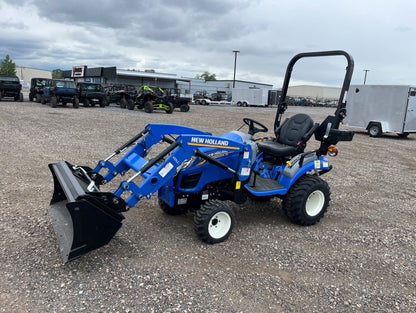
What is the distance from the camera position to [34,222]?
4402 millimetres

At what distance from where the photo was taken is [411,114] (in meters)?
15.7

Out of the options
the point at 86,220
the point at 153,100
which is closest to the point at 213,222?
the point at 86,220

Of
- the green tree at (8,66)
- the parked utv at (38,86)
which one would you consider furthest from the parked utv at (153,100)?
the green tree at (8,66)

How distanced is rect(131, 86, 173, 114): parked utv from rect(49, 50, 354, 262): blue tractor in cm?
1695

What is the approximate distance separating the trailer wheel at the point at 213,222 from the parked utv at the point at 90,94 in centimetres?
2074

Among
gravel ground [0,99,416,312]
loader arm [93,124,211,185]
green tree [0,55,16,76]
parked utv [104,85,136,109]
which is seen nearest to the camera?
gravel ground [0,99,416,312]

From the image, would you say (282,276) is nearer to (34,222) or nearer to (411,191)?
(34,222)

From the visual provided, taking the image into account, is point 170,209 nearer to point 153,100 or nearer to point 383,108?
point 383,108

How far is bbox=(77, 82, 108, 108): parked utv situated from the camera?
2296cm

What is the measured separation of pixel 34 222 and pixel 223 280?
2.59 m

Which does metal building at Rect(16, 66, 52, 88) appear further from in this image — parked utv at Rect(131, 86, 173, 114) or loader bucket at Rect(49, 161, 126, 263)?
loader bucket at Rect(49, 161, 126, 263)

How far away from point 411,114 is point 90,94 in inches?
736

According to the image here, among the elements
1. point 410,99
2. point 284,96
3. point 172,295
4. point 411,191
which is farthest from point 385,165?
point 172,295

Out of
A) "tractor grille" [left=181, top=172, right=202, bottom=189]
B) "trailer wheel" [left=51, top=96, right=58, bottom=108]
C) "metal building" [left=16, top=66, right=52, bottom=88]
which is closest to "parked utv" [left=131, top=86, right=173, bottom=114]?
"trailer wheel" [left=51, top=96, right=58, bottom=108]
